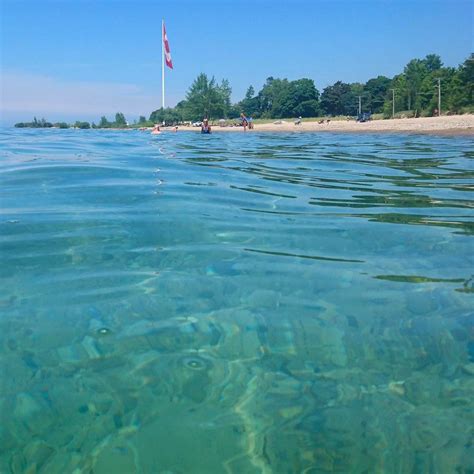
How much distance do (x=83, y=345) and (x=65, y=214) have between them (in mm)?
2341

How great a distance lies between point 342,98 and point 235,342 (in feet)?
317

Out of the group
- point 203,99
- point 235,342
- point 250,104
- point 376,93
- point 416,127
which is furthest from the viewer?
point 250,104

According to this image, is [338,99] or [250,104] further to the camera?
[250,104]

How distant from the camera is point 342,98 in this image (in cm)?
9200

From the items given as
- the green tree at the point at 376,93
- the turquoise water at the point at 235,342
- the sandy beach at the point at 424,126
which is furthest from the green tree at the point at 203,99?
the turquoise water at the point at 235,342

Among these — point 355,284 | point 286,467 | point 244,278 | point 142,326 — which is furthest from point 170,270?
point 286,467

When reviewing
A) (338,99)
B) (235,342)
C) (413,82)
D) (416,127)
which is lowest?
(235,342)

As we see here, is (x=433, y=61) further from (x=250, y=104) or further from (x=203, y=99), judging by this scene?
(x=203, y=99)

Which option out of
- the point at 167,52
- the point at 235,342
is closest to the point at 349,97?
the point at 167,52

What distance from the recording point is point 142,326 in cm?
217

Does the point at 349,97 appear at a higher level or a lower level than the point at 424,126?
higher

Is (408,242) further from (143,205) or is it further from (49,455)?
(49,455)

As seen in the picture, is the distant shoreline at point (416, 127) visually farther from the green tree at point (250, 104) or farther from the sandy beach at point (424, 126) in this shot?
the green tree at point (250, 104)

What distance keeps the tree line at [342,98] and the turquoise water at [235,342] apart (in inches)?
1554
